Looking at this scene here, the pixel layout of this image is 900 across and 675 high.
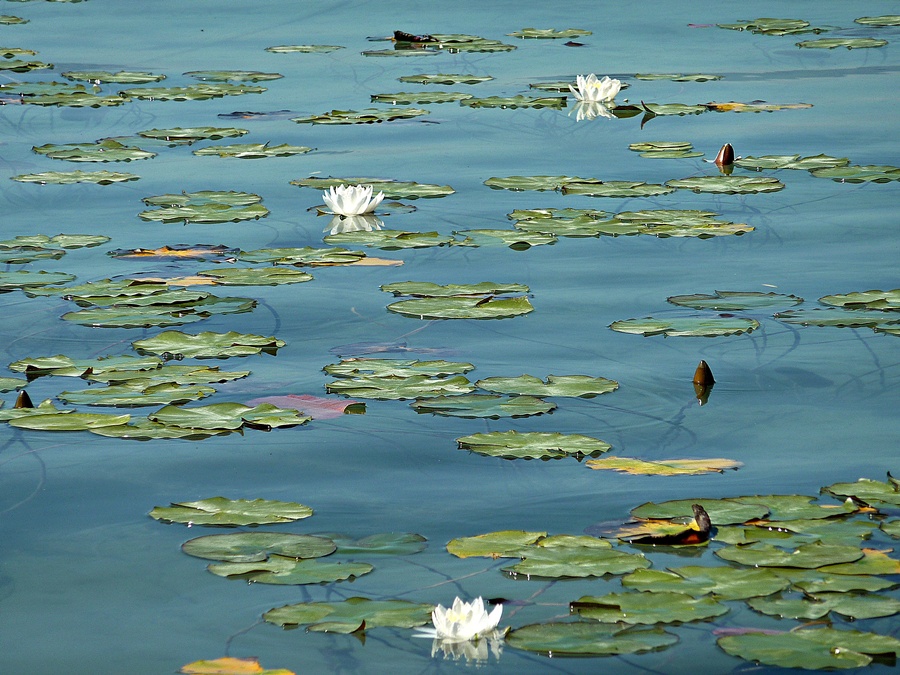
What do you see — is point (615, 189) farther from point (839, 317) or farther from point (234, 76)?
point (234, 76)

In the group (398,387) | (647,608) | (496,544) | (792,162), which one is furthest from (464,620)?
(792,162)

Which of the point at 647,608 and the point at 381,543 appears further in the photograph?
the point at 381,543

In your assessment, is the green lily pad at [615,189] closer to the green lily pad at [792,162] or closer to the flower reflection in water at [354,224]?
the green lily pad at [792,162]

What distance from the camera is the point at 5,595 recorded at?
2.47 metres

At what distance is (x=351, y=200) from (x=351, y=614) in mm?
3234

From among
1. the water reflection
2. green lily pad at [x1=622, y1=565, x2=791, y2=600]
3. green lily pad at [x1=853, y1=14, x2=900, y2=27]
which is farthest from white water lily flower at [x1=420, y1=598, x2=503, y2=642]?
green lily pad at [x1=853, y1=14, x2=900, y2=27]

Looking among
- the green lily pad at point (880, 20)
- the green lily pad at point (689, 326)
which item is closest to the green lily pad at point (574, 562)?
the green lily pad at point (689, 326)

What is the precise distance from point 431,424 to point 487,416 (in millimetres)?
136

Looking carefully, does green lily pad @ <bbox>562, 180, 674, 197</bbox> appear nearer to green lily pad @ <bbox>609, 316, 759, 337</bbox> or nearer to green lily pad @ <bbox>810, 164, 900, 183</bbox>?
green lily pad @ <bbox>810, 164, 900, 183</bbox>

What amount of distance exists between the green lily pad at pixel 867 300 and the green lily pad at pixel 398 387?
1290 millimetres

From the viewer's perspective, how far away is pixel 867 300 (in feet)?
13.4

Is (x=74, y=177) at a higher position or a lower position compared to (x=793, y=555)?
higher

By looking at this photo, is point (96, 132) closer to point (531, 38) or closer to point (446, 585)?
point (531, 38)

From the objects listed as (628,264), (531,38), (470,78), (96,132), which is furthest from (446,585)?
(531,38)
